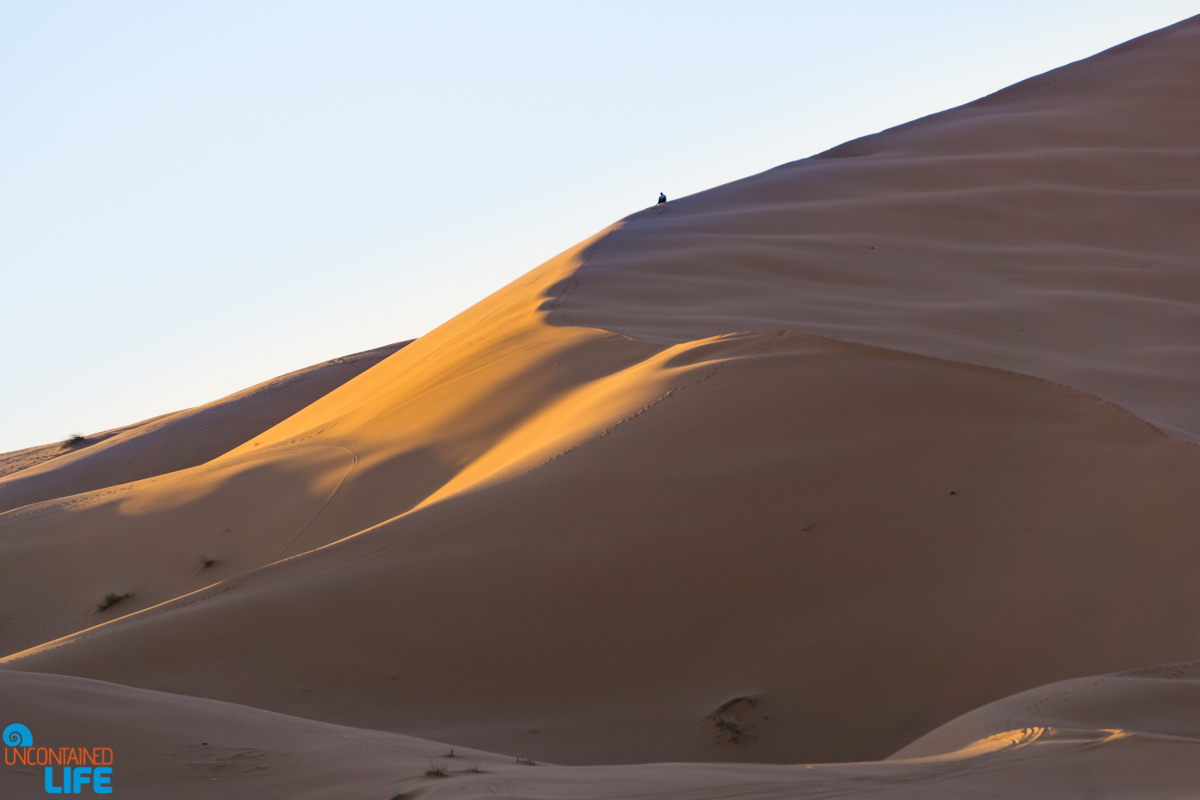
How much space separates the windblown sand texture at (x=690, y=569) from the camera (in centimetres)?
424

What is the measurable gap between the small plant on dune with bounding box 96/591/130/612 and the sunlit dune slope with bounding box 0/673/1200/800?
181 inches

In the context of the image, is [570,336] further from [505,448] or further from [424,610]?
[424,610]

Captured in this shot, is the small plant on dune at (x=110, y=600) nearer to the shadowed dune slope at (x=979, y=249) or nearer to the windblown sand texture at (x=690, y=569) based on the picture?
the windblown sand texture at (x=690, y=569)

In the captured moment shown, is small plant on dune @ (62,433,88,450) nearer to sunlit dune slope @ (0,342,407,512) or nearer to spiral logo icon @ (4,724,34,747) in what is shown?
sunlit dune slope @ (0,342,407,512)

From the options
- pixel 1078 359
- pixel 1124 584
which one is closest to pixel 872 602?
pixel 1124 584

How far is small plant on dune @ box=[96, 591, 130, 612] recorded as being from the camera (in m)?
8.82

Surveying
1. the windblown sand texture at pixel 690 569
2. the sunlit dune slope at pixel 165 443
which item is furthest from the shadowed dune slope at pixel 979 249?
the sunlit dune slope at pixel 165 443

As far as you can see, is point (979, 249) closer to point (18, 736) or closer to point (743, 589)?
point (743, 589)

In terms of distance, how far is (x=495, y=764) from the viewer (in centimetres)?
411

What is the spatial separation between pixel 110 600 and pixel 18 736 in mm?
5371

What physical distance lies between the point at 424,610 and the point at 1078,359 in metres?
6.67

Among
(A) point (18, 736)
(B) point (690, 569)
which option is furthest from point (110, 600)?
(B) point (690, 569)

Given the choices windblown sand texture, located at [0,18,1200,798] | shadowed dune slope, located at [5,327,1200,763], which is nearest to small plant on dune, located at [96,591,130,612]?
windblown sand texture, located at [0,18,1200,798]

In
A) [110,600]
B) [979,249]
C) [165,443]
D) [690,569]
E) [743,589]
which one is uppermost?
[979,249]
